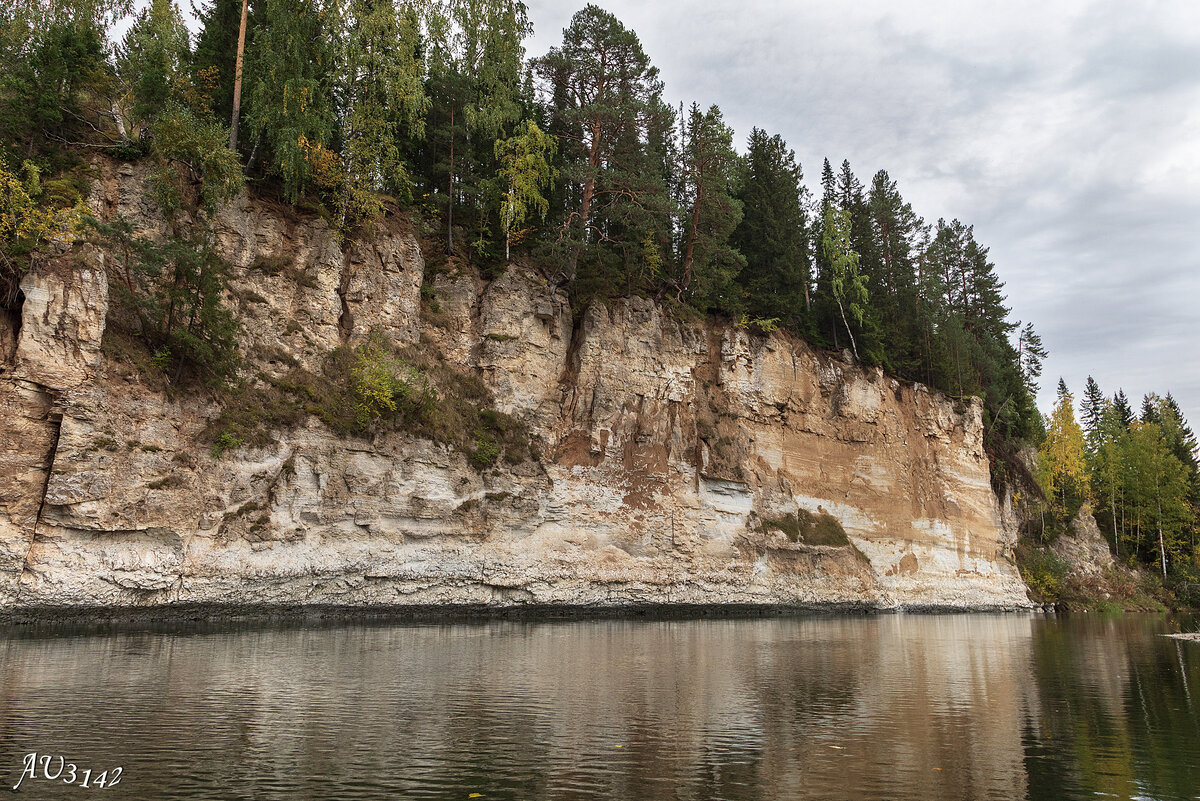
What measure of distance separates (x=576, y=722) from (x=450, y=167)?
102 ft

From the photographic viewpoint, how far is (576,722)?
405 inches

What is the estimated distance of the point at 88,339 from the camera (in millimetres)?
23547

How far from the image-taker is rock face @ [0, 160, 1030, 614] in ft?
75.2

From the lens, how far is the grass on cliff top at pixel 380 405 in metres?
27.5

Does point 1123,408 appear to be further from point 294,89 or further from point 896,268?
point 294,89

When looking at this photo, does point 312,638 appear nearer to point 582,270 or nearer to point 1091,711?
point 1091,711

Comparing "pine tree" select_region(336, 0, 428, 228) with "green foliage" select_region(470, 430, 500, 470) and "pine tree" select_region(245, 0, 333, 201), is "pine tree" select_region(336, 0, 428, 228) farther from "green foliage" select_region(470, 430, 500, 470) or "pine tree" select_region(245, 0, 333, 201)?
"green foliage" select_region(470, 430, 500, 470)

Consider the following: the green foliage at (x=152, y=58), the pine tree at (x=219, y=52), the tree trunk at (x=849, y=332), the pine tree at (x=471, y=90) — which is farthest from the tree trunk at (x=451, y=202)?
the tree trunk at (x=849, y=332)

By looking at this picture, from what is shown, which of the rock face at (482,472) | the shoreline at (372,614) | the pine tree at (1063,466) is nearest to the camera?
Answer: the shoreline at (372,614)

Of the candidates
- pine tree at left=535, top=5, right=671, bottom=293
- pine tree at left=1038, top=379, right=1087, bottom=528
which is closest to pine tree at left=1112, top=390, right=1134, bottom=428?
pine tree at left=1038, top=379, right=1087, bottom=528

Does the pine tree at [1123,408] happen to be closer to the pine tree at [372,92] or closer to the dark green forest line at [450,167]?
the dark green forest line at [450,167]

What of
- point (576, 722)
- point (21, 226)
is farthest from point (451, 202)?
point (576, 722)

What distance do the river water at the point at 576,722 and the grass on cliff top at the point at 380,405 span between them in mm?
9537
